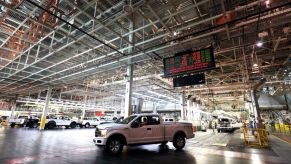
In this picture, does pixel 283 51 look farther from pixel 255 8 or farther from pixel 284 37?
pixel 255 8

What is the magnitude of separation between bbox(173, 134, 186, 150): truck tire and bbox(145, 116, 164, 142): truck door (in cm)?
89

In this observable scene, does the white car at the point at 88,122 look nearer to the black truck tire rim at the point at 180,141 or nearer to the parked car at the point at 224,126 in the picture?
the parked car at the point at 224,126

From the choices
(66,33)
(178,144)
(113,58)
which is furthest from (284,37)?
(66,33)

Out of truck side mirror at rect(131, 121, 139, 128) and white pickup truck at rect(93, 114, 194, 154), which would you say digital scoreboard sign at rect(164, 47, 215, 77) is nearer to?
white pickup truck at rect(93, 114, 194, 154)

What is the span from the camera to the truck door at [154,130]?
7547 mm

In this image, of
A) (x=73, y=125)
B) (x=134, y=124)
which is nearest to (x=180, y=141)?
(x=134, y=124)

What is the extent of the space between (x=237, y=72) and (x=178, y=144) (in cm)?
850

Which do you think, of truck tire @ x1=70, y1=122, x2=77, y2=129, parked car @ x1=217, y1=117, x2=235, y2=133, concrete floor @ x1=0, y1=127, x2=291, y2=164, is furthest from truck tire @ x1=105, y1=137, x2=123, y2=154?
truck tire @ x1=70, y1=122, x2=77, y2=129

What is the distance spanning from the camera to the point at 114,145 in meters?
6.84

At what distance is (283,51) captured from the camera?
9414mm

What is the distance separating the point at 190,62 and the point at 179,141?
4.23m

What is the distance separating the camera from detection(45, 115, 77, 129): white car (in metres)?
20.8

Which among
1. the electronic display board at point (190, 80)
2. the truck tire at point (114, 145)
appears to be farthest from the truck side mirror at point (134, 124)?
the electronic display board at point (190, 80)

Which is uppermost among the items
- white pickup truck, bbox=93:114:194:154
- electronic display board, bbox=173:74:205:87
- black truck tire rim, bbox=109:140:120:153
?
electronic display board, bbox=173:74:205:87
